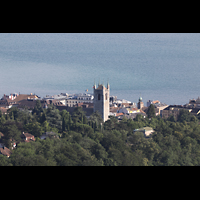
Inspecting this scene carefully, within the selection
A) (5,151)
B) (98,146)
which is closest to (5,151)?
(5,151)

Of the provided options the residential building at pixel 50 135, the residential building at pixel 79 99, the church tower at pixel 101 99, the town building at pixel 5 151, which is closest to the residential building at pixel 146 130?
the residential building at pixel 50 135

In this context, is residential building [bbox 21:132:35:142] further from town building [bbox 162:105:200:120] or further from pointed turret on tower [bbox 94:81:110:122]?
town building [bbox 162:105:200:120]

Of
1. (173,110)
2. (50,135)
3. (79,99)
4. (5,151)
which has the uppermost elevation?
(79,99)

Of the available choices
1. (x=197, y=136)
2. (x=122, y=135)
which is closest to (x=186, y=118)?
(x=197, y=136)

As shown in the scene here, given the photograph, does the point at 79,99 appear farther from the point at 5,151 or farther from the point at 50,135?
the point at 5,151

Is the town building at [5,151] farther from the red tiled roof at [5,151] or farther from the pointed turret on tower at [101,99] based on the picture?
the pointed turret on tower at [101,99]

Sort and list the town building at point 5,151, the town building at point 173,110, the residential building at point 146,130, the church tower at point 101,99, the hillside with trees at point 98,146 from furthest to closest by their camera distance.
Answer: the town building at point 173,110 < the church tower at point 101,99 < the residential building at point 146,130 < the town building at point 5,151 < the hillside with trees at point 98,146

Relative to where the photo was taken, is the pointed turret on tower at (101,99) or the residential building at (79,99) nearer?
the pointed turret on tower at (101,99)

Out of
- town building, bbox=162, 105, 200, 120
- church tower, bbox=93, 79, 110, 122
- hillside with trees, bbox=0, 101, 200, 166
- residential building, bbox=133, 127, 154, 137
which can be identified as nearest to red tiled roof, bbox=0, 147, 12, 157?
hillside with trees, bbox=0, 101, 200, 166
